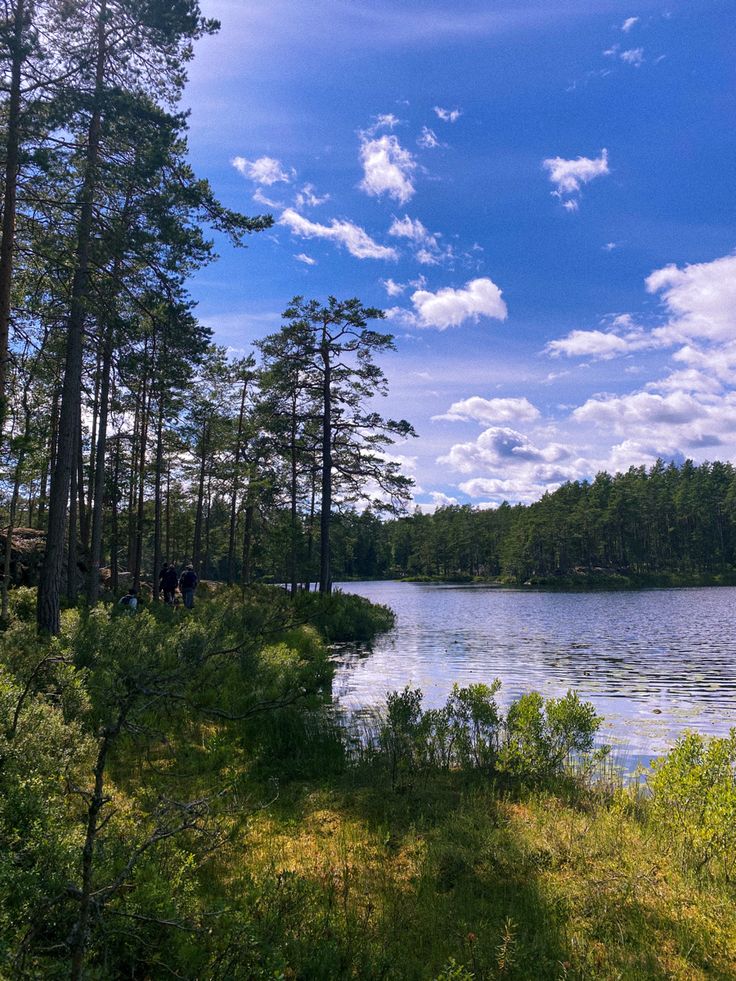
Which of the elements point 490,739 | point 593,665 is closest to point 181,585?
point 593,665

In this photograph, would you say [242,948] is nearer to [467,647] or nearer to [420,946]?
[420,946]

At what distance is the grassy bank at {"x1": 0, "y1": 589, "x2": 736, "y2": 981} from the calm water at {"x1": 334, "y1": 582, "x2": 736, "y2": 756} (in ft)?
11.4

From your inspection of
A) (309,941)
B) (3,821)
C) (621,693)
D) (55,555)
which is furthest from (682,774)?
(55,555)

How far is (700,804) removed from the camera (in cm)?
561

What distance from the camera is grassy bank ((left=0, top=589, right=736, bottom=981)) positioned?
3.28 m

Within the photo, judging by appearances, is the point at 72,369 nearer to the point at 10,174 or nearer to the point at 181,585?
the point at 10,174

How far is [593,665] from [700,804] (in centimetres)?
1267

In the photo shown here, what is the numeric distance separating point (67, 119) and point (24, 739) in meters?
11.1

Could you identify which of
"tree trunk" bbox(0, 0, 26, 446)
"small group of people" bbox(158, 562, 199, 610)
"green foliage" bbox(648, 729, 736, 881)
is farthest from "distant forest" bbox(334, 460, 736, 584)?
"green foliage" bbox(648, 729, 736, 881)

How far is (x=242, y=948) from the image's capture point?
3.14 meters

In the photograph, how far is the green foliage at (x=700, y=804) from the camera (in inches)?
199

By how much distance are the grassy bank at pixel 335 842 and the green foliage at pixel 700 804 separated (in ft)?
0.07

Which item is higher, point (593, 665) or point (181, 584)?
point (181, 584)

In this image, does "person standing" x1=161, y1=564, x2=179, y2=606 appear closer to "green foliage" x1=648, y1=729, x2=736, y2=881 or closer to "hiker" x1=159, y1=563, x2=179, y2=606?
"hiker" x1=159, y1=563, x2=179, y2=606
